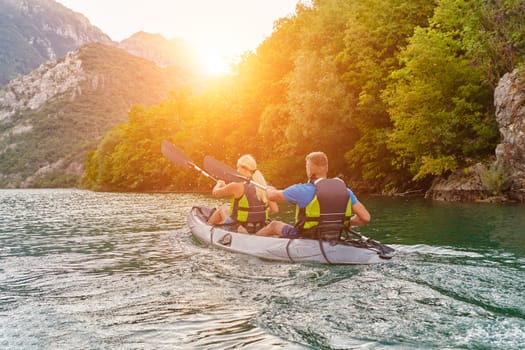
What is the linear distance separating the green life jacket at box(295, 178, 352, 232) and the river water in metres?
0.74

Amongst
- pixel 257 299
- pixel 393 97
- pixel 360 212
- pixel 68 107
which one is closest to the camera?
pixel 257 299

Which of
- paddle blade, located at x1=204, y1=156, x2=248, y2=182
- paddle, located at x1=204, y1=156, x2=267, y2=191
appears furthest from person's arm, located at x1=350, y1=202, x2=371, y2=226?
paddle blade, located at x1=204, y1=156, x2=248, y2=182

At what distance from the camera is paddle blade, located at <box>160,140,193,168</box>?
1195cm

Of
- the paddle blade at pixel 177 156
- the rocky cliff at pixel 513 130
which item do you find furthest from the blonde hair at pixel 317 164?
the rocky cliff at pixel 513 130

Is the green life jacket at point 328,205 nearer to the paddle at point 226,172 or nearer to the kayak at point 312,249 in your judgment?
the kayak at point 312,249

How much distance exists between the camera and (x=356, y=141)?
2747 centimetres

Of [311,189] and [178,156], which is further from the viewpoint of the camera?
[178,156]

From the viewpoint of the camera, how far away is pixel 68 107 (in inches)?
4269

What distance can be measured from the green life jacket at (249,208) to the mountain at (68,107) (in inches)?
3338

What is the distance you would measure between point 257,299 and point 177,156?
7.72 m

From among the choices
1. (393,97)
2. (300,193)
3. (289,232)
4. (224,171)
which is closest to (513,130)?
(393,97)

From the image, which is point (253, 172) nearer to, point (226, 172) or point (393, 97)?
point (226, 172)

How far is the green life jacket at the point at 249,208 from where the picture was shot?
28.4ft

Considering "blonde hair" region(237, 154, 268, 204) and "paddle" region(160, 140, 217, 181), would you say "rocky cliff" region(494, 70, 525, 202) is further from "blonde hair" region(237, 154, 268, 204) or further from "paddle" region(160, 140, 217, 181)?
"blonde hair" region(237, 154, 268, 204)
